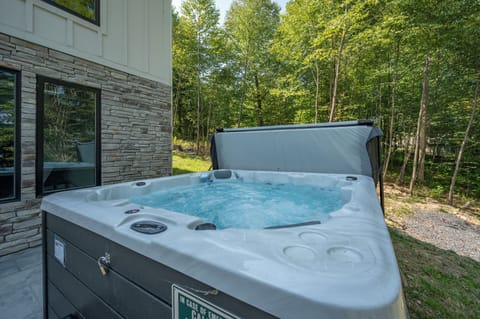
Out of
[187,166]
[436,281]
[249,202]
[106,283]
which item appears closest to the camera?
[106,283]

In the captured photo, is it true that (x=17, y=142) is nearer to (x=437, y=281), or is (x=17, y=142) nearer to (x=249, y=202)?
(x=249, y=202)

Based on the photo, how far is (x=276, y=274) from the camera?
20.1 inches

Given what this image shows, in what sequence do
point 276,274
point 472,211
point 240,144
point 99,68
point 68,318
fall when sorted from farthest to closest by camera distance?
point 472,211
point 240,144
point 99,68
point 68,318
point 276,274

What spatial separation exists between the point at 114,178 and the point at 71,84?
1.24 m

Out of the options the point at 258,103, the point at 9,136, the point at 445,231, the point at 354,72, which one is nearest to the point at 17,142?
the point at 9,136

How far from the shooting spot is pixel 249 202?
87.0 inches

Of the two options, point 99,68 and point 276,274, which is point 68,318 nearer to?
point 276,274

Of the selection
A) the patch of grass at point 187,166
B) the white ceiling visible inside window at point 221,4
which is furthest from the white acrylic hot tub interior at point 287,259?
the white ceiling visible inside window at point 221,4

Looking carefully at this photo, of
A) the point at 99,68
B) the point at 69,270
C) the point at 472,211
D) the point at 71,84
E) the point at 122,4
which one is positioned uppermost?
the point at 122,4

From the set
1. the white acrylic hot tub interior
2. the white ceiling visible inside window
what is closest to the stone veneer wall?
the white acrylic hot tub interior

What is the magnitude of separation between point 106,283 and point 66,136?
7.77 ft

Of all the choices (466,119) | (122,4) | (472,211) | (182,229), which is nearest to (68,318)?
(182,229)

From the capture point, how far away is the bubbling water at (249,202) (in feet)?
5.87

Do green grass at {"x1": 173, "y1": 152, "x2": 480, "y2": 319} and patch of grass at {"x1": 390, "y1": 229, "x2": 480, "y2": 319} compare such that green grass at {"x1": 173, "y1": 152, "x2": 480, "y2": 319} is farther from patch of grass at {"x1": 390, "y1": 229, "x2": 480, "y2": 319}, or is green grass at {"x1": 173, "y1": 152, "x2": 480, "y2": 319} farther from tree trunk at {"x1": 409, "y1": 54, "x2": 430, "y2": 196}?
tree trunk at {"x1": 409, "y1": 54, "x2": 430, "y2": 196}
